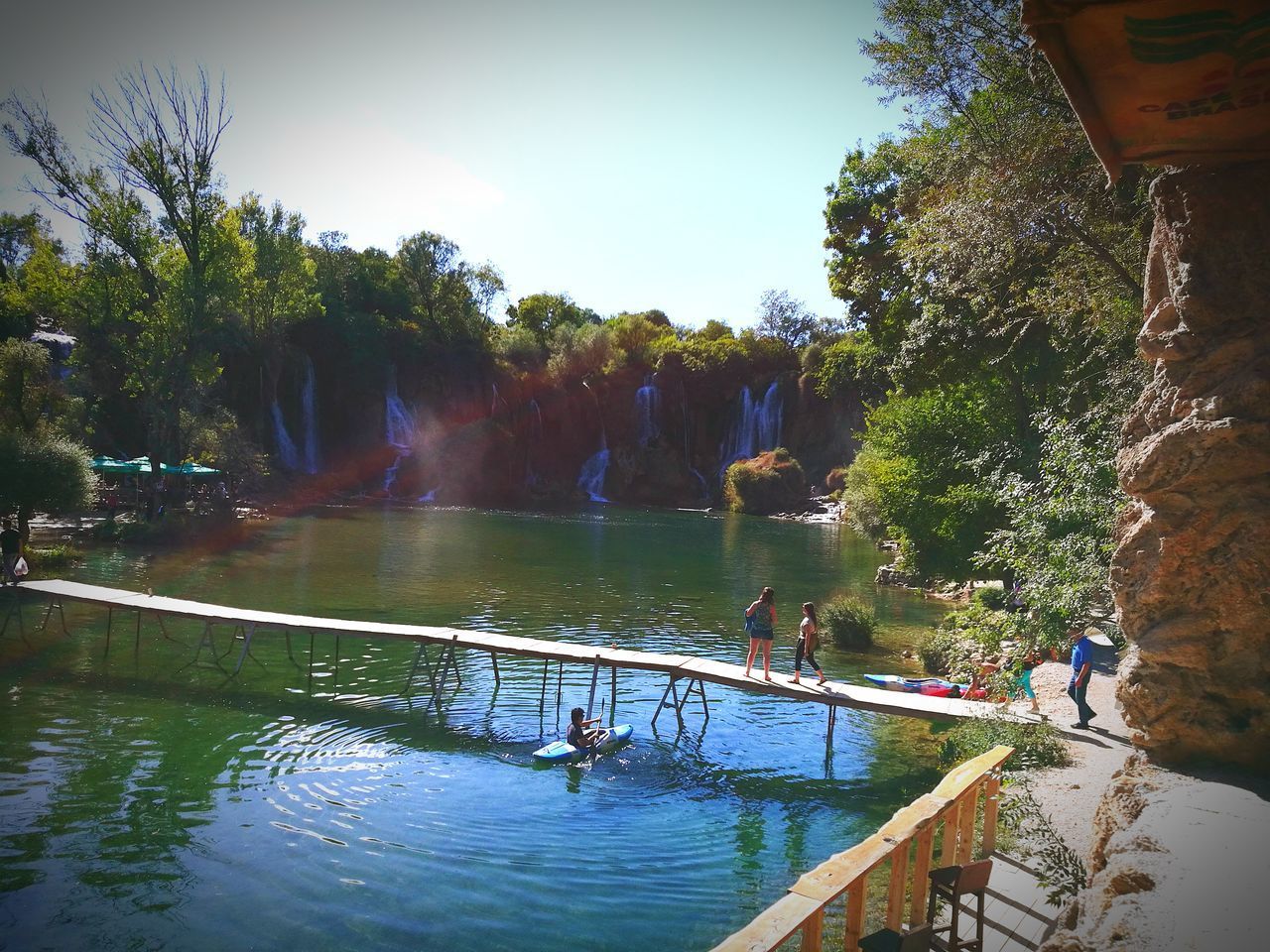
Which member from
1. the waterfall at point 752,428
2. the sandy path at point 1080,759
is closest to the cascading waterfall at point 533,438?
the waterfall at point 752,428

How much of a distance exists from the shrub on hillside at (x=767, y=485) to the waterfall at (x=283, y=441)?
36.3 metres

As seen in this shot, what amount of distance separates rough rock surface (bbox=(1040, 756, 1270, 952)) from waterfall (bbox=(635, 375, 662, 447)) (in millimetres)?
74823

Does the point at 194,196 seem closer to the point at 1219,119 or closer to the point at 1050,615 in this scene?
the point at 1050,615

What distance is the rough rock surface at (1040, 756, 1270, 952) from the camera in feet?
19.2

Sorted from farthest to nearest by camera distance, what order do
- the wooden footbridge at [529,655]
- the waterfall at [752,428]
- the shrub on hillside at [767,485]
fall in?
the waterfall at [752,428] < the shrub on hillside at [767,485] < the wooden footbridge at [529,655]

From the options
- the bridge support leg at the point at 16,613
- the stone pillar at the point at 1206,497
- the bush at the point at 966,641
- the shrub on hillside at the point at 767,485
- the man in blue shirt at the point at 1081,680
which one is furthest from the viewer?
the shrub on hillside at the point at 767,485

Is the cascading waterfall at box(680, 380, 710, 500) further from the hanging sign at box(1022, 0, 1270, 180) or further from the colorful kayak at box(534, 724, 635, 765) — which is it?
the hanging sign at box(1022, 0, 1270, 180)

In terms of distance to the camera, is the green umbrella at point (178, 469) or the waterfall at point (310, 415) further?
the waterfall at point (310, 415)

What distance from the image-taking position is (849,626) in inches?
1025

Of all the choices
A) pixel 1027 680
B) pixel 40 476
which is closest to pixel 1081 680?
pixel 1027 680

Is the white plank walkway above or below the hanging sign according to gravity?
below

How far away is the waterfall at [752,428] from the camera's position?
81750mm

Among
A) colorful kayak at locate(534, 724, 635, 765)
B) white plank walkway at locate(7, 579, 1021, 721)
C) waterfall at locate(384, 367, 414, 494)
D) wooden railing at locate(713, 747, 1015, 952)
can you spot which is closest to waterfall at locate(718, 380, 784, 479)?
waterfall at locate(384, 367, 414, 494)

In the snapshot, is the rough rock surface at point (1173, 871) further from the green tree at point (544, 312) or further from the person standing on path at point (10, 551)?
the green tree at point (544, 312)
